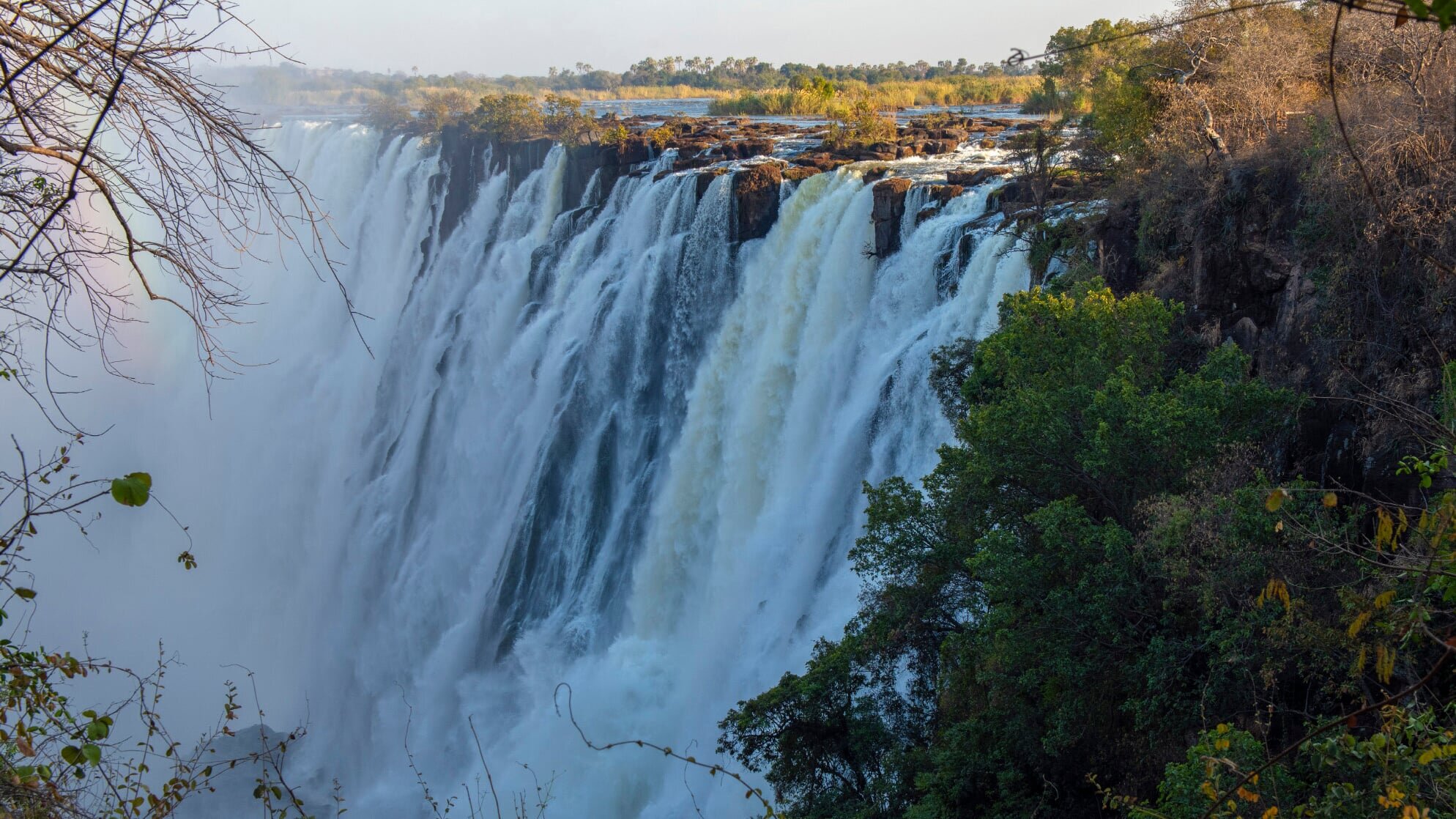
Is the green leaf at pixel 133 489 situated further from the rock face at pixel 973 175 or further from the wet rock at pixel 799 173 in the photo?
the wet rock at pixel 799 173

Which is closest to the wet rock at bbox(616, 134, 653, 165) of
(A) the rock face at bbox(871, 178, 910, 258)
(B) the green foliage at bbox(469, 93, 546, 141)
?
(B) the green foliage at bbox(469, 93, 546, 141)

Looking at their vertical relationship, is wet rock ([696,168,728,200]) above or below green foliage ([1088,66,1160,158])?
above

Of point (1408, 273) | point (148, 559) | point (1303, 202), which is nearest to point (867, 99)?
point (1303, 202)

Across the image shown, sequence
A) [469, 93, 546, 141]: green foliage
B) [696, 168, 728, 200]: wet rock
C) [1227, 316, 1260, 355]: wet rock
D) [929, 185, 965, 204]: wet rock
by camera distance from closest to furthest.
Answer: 1. [1227, 316, 1260, 355]: wet rock
2. [929, 185, 965, 204]: wet rock
3. [696, 168, 728, 200]: wet rock
4. [469, 93, 546, 141]: green foliage

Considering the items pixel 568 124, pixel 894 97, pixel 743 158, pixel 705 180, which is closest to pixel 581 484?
pixel 705 180

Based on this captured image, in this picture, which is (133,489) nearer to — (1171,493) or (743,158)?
(1171,493)

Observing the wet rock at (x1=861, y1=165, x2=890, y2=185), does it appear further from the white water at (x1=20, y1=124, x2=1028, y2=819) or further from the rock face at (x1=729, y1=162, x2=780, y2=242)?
the rock face at (x1=729, y1=162, x2=780, y2=242)
